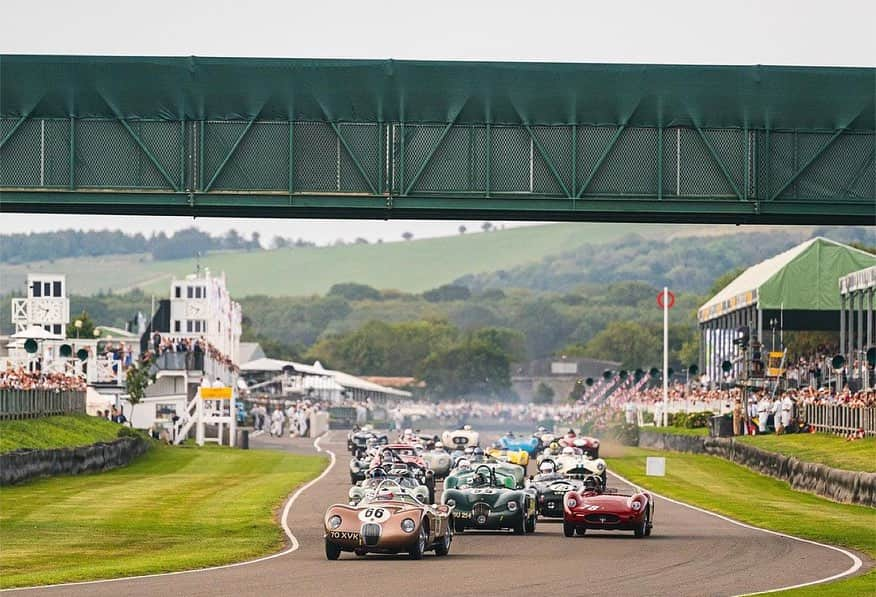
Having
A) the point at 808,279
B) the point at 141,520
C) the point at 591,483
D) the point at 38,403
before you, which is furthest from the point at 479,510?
the point at 808,279

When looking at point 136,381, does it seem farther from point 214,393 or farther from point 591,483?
point 591,483

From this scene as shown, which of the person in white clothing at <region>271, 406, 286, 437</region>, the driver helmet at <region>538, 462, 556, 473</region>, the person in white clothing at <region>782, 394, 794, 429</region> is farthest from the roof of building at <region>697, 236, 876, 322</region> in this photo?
the driver helmet at <region>538, 462, 556, 473</region>

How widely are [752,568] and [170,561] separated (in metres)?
9.40

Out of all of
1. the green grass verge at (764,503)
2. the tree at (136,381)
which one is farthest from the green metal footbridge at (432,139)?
the tree at (136,381)

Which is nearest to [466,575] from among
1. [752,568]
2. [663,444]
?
[752,568]

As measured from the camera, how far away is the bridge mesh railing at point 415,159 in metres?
34.9

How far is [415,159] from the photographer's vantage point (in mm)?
35125

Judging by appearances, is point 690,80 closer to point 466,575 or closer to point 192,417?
point 466,575

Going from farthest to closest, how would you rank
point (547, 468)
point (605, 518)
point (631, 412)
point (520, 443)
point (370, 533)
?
point (631, 412) < point (520, 443) < point (547, 468) < point (605, 518) < point (370, 533)

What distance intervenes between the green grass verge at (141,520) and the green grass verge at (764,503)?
35.5 ft

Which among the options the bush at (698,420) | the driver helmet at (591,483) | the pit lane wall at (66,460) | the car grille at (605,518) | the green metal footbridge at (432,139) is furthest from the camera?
the bush at (698,420)

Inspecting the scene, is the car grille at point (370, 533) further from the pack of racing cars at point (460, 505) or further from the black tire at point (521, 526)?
the black tire at point (521, 526)

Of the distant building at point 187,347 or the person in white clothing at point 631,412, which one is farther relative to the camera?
the person in white clothing at point 631,412

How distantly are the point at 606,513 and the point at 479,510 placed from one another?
2.56 m
